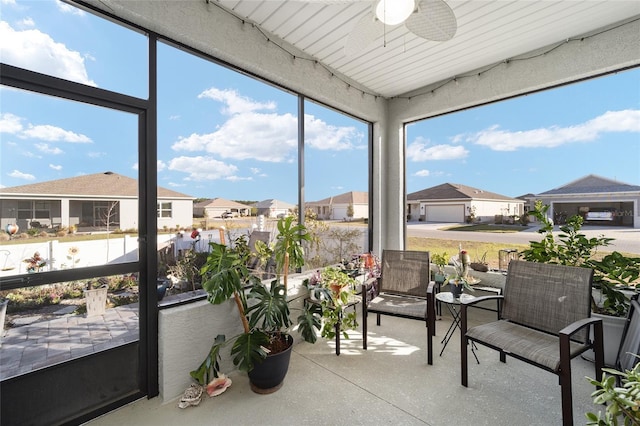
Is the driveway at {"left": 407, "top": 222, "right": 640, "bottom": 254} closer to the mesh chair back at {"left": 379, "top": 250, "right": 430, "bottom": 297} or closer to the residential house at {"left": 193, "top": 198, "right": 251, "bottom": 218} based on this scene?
the mesh chair back at {"left": 379, "top": 250, "right": 430, "bottom": 297}

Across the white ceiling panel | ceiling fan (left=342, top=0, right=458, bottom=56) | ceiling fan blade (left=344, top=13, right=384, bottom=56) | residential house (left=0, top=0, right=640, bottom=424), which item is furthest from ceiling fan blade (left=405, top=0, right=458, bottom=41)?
residential house (left=0, top=0, right=640, bottom=424)

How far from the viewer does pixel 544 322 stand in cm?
206

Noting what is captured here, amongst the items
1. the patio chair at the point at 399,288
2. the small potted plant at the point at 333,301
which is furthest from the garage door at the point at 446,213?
the small potted plant at the point at 333,301

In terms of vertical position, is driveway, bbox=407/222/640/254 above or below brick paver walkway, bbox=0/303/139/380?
above

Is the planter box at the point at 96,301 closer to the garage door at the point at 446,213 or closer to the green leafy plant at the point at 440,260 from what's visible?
the green leafy plant at the point at 440,260

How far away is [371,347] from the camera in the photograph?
2.67 metres

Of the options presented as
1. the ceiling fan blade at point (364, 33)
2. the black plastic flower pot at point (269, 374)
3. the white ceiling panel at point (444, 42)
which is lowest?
the black plastic flower pot at point (269, 374)

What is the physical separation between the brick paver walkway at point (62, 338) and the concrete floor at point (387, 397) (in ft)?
1.58

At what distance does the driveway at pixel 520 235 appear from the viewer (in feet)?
8.55

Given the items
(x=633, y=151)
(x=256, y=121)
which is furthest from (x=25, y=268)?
(x=633, y=151)

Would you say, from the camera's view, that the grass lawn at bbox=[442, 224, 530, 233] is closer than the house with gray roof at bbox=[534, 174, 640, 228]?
No

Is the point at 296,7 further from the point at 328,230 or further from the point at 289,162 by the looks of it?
the point at 328,230

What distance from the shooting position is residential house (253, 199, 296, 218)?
267 centimetres

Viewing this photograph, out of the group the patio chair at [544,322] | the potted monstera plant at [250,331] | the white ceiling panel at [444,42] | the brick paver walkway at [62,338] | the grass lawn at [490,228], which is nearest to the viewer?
the brick paver walkway at [62,338]
